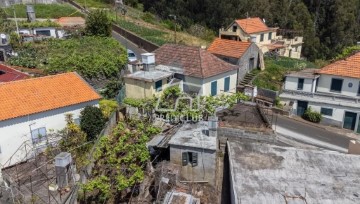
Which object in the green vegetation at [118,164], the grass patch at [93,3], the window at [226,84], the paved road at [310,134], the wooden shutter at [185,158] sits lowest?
the paved road at [310,134]

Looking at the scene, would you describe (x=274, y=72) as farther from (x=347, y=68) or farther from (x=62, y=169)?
(x=62, y=169)

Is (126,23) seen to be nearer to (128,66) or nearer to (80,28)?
(80,28)

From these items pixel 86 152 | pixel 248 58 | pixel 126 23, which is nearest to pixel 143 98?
pixel 86 152

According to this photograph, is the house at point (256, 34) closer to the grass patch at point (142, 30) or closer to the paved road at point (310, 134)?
the grass patch at point (142, 30)

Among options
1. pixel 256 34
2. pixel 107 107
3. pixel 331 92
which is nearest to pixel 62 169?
pixel 107 107

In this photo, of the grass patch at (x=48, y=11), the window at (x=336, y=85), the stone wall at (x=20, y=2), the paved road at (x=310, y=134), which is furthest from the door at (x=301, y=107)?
the stone wall at (x=20, y=2)

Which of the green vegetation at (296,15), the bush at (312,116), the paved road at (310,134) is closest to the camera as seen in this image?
the paved road at (310,134)

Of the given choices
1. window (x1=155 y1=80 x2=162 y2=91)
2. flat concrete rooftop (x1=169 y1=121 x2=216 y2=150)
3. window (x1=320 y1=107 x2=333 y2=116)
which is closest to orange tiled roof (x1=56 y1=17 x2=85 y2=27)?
window (x1=155 y1=80 x2=162 y2=91)

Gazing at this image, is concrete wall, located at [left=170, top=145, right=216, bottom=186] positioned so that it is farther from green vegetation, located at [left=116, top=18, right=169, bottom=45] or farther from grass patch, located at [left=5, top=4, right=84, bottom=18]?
grass patch, located at [left=5, top=4, right=84, bottom=18]
